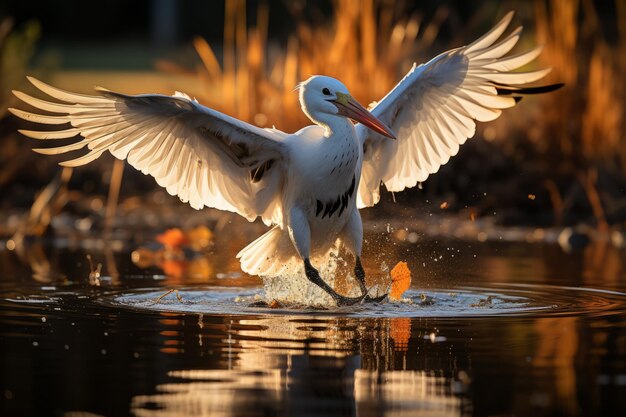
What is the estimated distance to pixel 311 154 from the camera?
8.39 m

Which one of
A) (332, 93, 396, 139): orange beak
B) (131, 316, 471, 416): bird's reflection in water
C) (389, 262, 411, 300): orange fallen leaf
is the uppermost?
(332, 93, 396, 139): orange beak

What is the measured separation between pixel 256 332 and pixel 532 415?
2302mm

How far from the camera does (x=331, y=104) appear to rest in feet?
27.8

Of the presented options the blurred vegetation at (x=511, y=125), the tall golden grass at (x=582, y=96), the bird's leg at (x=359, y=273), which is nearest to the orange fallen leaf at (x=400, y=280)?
the bird's leg at (x=359, y=273)

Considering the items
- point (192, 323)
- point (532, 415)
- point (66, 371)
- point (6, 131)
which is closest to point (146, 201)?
point (6, 131)

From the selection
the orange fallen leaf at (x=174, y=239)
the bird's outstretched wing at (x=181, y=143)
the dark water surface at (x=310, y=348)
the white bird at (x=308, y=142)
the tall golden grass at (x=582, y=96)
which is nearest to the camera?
the dark water surface at (x=310, y=348)

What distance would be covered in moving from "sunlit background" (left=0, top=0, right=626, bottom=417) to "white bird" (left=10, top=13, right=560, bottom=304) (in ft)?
2.19

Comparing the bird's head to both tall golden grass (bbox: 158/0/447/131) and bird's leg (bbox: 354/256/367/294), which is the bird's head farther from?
tall golden grass (bbox: 158/0/447/131)

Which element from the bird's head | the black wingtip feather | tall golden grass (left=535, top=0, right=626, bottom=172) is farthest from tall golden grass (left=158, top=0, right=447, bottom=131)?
the bird's head

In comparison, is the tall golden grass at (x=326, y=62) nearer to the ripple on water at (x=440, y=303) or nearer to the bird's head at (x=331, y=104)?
the bird's head at (x=331, y=104)

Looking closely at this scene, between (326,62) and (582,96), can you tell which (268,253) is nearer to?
(326,62)

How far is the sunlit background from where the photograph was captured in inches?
212

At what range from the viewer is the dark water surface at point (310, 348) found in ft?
16.9

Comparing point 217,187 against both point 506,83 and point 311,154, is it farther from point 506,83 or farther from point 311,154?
point 506,83
